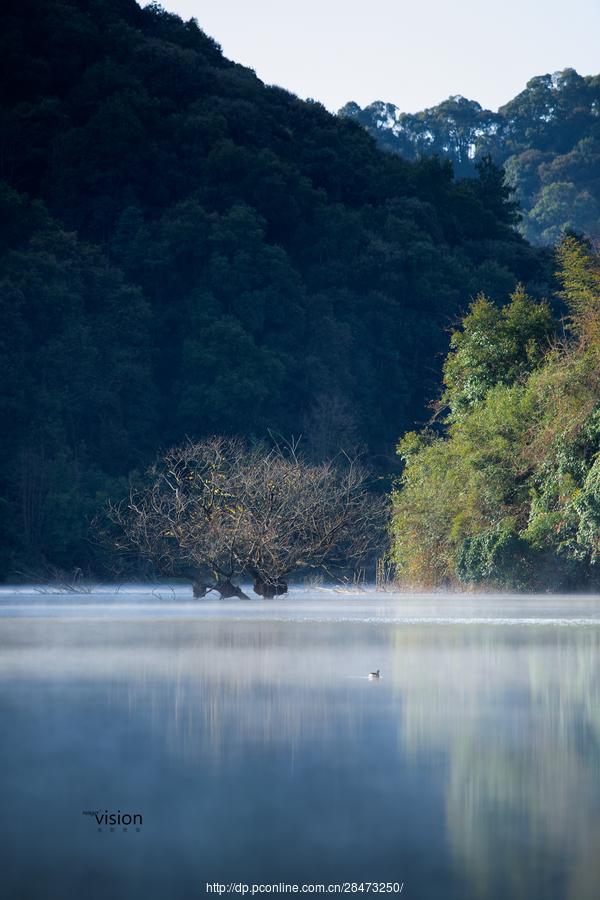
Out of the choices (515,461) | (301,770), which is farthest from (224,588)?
(301,770)

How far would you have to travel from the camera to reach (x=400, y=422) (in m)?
49.9

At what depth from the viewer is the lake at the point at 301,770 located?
479cm

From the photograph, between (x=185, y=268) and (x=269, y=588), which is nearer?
(x=269, y=588)

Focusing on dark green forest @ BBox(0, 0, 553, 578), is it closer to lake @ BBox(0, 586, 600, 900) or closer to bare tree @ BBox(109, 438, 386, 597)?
bare tree @ BBox(109, 438, 386, 597)

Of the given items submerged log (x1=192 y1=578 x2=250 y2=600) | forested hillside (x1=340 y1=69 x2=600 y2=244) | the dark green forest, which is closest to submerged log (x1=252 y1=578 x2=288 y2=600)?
submerged log (x1=192 y1=578 x2=250 y2=600)

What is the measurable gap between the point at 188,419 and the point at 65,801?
40390mm

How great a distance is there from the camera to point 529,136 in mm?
105938

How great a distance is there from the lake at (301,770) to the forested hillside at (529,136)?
8151 cm

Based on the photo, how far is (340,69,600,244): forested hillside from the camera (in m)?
94.8

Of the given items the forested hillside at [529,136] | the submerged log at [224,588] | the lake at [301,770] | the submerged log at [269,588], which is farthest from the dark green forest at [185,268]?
the forested hillside at [529,136]

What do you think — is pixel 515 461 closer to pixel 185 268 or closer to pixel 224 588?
pixel 224 588

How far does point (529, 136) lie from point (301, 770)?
10321 cm

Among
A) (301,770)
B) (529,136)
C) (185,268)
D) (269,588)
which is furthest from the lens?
(529,136)

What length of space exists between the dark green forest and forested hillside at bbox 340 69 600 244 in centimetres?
3769
